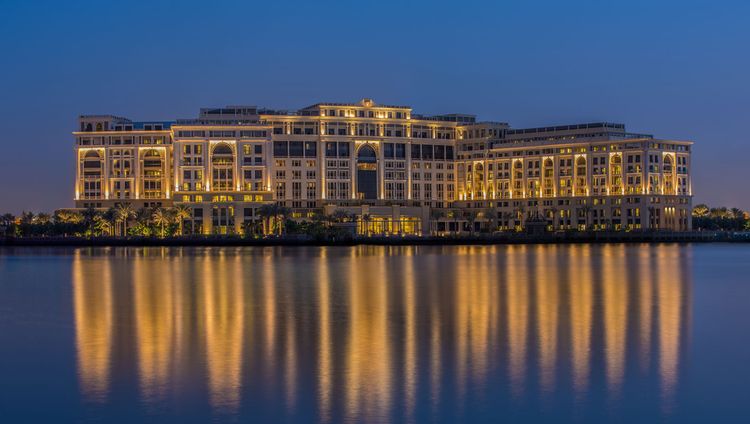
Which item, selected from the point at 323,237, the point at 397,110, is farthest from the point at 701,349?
the point at 397,110

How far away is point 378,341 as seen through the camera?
35250 millimetres

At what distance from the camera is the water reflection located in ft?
85.0

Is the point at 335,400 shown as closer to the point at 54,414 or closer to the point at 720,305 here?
→ the point at 54,414

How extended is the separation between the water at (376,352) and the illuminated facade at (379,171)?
104884 mm

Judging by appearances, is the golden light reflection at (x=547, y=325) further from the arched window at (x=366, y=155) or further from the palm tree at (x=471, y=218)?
the arched window at (x=366, y=155)

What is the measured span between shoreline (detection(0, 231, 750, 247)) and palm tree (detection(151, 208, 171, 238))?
10.7ft

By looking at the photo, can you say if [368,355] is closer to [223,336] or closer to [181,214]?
[223,336]

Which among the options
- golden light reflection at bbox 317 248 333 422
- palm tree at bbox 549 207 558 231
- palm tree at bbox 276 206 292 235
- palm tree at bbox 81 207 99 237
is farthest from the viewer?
palm tree at bbox 549 207 558 231

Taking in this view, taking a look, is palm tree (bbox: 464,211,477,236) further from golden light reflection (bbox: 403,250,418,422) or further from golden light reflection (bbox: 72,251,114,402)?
golden light reflection (bbox: 403,250,418,422)

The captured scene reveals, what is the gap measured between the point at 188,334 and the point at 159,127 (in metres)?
144

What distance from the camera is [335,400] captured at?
24922 millimetres

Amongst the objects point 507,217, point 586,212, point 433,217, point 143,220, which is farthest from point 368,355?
point 507,217

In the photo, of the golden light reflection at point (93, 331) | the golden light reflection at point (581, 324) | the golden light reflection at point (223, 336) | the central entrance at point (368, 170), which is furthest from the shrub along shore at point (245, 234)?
the golden light reflection at point (581, 324)

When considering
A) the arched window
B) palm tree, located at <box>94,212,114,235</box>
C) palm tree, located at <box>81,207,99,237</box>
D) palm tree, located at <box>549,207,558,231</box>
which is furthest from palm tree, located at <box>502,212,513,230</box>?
palm tree, located at <box>81,207,99,237</box>
